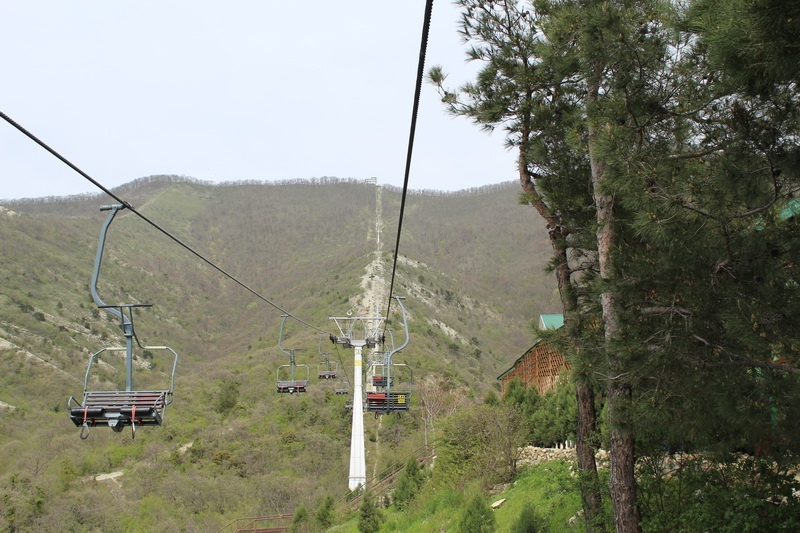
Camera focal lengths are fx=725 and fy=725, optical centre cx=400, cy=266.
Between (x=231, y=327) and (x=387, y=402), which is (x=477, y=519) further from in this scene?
(x=231, y=327)

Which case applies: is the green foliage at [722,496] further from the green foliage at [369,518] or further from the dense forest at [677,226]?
the green foliage at [369,518]

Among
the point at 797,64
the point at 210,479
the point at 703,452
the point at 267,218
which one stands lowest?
the point at 210,479

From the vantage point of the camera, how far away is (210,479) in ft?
119

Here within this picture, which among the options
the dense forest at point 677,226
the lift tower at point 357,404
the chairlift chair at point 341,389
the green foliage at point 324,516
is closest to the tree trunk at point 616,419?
the dense forest at point 677,226

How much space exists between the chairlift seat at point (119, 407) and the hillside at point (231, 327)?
424 cm

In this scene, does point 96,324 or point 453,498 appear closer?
point 453,498

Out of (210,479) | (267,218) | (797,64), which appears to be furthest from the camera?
(267,218)

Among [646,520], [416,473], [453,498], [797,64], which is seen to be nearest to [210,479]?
[416,473]

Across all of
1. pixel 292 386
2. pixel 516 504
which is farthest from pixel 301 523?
pixel 516 504

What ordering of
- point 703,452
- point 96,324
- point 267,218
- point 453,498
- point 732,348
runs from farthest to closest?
point 267,218, point 96,324, point 453,498, point 703,452, point 732,348

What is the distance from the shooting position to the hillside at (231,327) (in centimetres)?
3481

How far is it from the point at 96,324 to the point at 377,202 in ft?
217

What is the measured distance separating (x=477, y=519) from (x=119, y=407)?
550 centimetres

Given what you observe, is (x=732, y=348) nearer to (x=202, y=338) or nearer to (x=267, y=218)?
(x=202, y=338)
